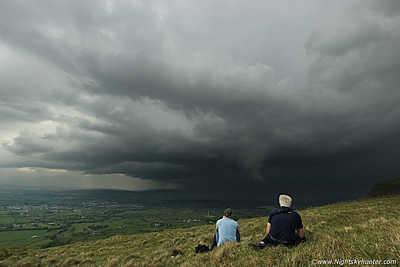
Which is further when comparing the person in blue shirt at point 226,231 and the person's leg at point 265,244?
the person in blue shirt at point 226,231

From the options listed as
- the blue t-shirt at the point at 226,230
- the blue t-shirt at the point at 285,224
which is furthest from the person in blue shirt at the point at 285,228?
the blue t-shirt at the point at 226,230

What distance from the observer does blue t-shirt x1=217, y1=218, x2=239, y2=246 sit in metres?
10.9

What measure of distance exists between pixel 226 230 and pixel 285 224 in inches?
138

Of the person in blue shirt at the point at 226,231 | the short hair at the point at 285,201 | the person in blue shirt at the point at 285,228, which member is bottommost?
the person in blue shirt at the point at 226,231

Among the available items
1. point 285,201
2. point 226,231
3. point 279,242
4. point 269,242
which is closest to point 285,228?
point 279,242

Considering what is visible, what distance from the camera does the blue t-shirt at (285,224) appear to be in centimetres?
838

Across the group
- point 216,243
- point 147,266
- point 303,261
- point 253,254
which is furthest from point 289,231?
point 147,266

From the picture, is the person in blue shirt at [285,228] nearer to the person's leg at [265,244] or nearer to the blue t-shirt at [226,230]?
the person's leg at [265,244]

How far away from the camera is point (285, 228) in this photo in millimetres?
8469

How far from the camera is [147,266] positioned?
33.6ft

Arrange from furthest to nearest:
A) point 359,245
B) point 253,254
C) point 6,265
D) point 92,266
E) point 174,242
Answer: point 174,242 < point 6,265 < point 92,266 < point 253,254 < point 359,245

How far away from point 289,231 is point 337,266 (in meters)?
3.00

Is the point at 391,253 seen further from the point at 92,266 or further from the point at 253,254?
the point at 92,266

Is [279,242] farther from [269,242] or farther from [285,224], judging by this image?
[285,224]
